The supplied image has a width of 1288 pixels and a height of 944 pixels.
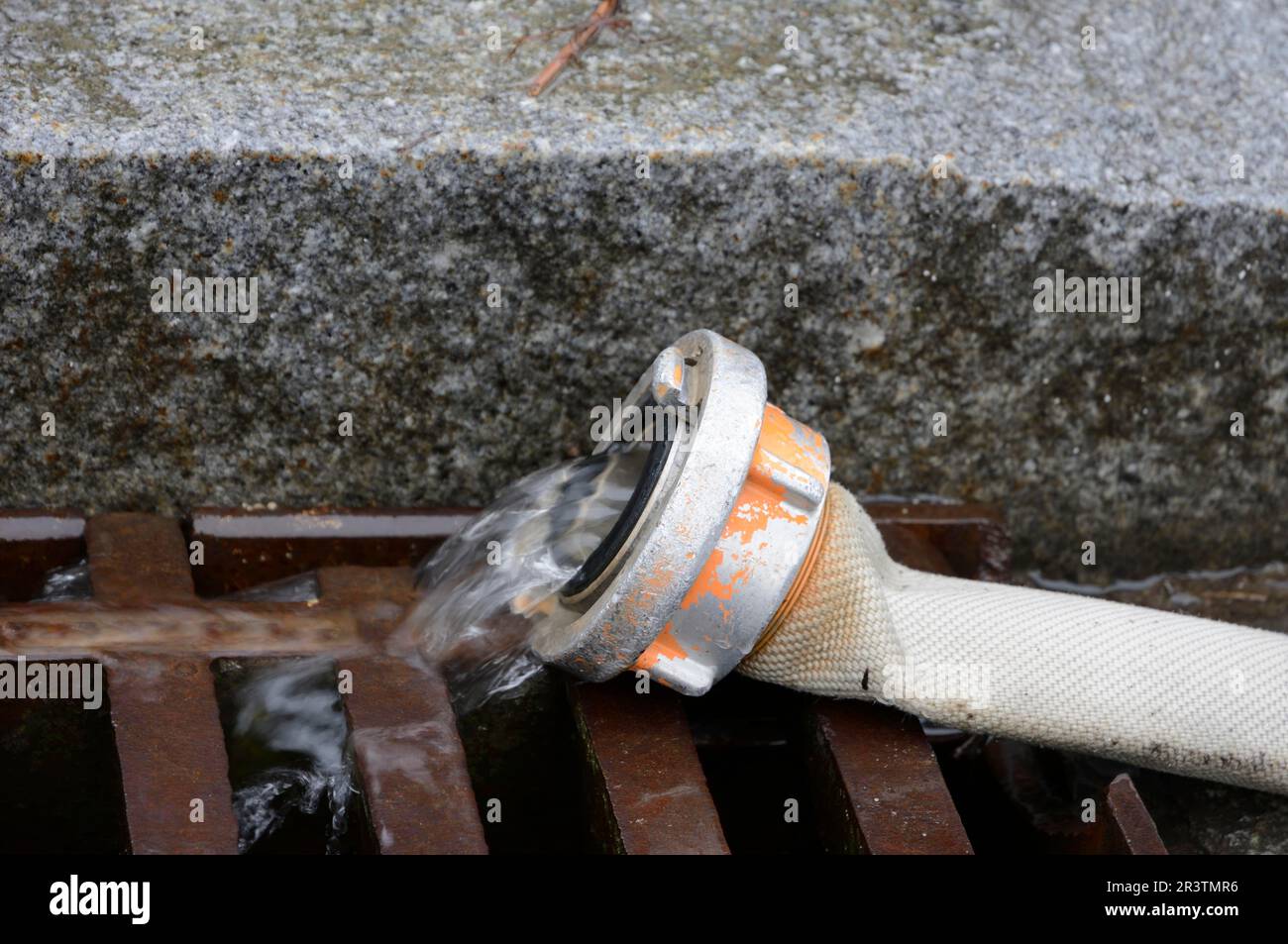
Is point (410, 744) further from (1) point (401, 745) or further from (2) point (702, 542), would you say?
(2) point (702, 542)

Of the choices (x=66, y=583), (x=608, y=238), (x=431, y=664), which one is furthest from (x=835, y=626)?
(x=66, y=583)

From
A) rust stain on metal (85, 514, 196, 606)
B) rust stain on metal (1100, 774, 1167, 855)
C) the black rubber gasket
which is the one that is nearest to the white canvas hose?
rust stain on metal (1100, 774, 1167, 855)

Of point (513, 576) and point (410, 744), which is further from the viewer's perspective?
point (513, 576)

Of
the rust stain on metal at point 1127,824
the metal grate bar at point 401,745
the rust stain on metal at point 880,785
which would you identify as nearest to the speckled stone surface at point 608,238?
the metal grate bar at point 401,745

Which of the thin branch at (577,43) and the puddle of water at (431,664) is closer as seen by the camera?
the puddle of water at (431,664)

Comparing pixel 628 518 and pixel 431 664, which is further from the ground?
pixel 628 518

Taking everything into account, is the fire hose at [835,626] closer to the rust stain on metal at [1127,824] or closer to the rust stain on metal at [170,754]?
the rust stain on metal at [1127,824]

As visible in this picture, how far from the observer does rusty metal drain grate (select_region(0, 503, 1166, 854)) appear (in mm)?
1836

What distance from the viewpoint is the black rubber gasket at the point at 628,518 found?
6.00 feet

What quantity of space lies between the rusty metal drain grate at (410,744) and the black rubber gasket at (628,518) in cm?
22

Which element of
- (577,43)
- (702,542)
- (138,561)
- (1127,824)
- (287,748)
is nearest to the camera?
(702,542)

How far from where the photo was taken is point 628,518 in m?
1.84

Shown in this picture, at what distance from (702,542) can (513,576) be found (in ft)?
1.48
